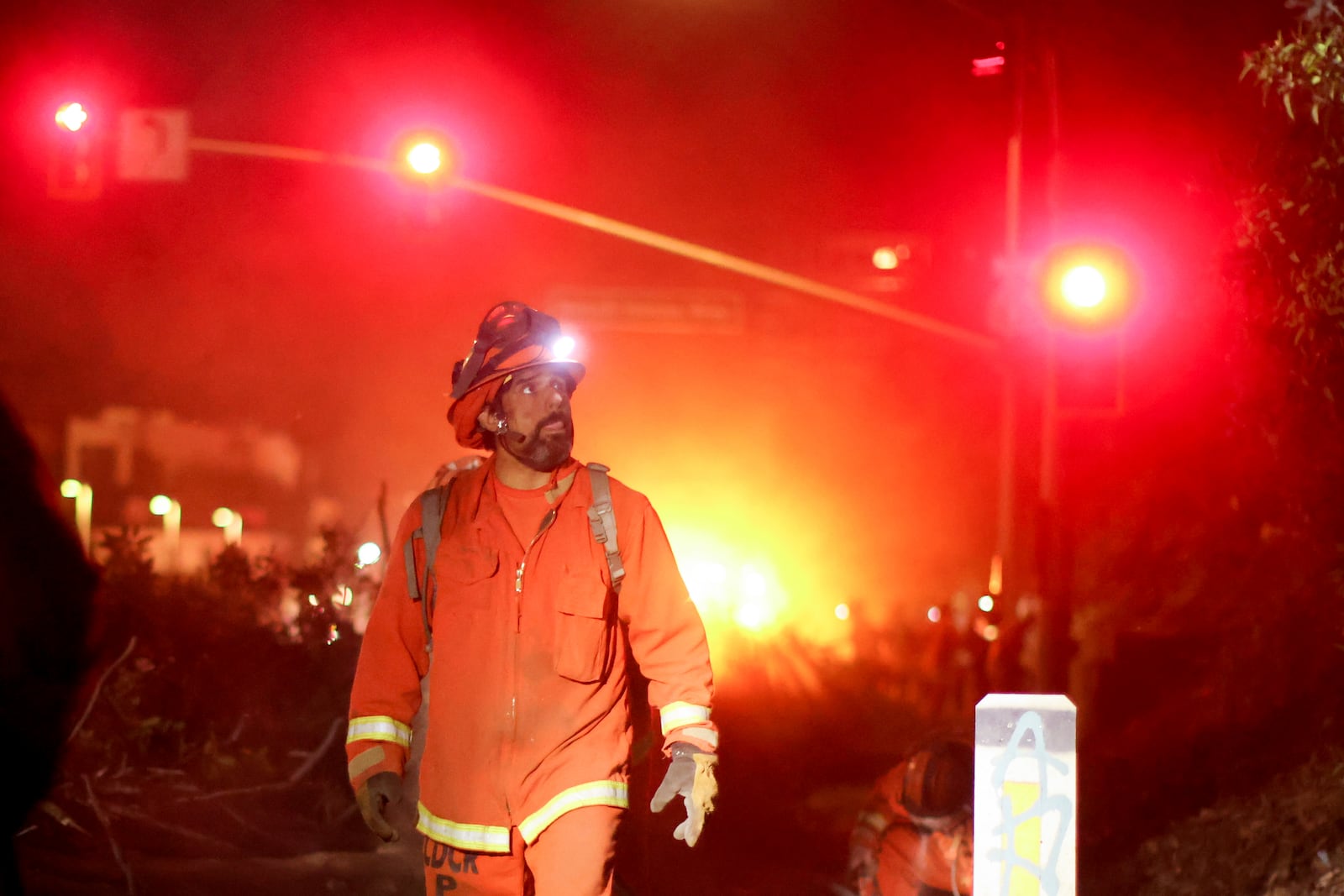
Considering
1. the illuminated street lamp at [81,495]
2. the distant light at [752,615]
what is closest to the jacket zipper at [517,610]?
the distant light at [752,615]

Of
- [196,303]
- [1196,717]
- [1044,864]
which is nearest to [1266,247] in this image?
[1196,717]

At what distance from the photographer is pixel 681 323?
64.4 feet

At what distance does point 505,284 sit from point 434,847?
14.8m

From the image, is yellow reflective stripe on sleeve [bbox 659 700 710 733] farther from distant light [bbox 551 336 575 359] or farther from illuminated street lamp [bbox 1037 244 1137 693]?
illuminated street lamp [bbox 1037 244 1137 693]

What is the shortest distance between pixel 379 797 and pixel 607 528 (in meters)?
1.03

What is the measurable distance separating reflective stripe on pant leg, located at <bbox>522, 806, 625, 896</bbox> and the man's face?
1.06 m

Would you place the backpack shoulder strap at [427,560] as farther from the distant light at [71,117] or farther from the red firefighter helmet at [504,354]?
the distant light at [71,117]

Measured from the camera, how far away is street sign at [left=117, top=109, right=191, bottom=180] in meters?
10.4

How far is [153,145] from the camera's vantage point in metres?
10.5

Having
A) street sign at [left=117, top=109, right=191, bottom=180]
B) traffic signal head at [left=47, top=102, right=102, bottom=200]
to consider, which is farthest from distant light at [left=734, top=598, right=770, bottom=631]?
traffic signal head at [left=47, top=102, right=102, bottom=200]

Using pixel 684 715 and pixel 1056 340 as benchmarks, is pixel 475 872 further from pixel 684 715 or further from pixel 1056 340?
pixel 1056 340

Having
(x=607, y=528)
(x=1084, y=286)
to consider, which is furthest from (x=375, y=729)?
(x=1084, y=286)

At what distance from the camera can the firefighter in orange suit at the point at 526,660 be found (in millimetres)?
4051

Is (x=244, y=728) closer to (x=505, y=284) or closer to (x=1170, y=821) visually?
(x=1170, y=821)
